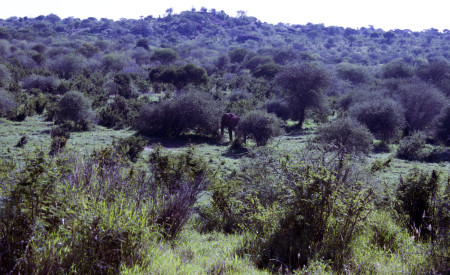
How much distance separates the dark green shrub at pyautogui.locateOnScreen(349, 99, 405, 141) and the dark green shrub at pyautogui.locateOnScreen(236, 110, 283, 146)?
23.9ft

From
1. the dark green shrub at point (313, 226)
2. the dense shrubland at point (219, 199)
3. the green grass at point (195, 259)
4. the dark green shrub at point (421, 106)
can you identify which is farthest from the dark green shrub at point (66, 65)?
the dark green shrub at point (313, 226)

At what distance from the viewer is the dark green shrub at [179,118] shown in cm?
2403

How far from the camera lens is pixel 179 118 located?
79.3ft

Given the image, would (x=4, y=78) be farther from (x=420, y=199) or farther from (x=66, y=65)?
(x=420, y=199)

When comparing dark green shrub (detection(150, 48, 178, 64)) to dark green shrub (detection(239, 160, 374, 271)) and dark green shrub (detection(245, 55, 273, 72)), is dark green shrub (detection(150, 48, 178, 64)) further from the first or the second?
dark green shrub (detection(239, 160, 374, 271))

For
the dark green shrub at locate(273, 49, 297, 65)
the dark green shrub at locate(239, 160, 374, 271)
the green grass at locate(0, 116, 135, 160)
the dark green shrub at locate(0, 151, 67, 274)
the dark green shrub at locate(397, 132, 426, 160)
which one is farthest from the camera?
the dark green shrub at locate(273, 49, 297, 65)

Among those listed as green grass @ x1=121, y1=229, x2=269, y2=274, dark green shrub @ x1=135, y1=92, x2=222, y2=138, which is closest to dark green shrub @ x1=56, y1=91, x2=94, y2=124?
dark green shrub @ x1=135, y1=92, x2=222, y2=138

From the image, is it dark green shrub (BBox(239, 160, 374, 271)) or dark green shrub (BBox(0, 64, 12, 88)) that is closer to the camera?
dark green shrub (BBox(239, 160, 374, 271))

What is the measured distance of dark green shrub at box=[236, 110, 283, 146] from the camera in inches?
843

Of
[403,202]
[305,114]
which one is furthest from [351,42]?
[403,202]

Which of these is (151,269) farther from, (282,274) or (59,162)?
(59,162)

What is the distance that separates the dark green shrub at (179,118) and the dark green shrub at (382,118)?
10819 millimetres

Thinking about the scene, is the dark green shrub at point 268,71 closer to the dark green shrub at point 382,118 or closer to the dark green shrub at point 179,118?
the dark green shrub at point 382,118

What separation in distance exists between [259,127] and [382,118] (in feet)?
32.6
